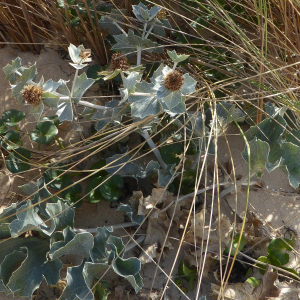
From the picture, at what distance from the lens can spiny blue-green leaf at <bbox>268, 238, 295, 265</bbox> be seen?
1.21 meters

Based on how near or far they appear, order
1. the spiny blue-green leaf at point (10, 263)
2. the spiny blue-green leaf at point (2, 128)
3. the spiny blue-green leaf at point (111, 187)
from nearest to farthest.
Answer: the spiny blue-green leaf at point (10, 263)
the spiny blue-green leaf at point (111, 187)
the spiny blue-green leaf at point (2, 128)

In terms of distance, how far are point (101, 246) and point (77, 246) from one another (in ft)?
0.30

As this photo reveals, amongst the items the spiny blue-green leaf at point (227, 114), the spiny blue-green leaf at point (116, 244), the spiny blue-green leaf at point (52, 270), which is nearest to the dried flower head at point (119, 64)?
the spiny blue-green leaf at point (227, 114)

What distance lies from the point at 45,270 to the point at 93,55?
40.6 inches

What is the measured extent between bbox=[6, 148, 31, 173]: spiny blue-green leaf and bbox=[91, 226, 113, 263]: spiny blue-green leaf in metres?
0.39

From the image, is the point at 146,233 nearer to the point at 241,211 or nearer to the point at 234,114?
the point at 241,211

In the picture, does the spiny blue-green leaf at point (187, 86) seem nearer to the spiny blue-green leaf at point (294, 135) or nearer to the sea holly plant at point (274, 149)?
the sea holly plant at point (274, 149)

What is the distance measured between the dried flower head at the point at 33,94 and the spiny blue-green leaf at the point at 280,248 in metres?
0.93

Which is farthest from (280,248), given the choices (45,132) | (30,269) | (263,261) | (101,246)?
(45,132)

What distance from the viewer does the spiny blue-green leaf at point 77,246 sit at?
3.47 ft

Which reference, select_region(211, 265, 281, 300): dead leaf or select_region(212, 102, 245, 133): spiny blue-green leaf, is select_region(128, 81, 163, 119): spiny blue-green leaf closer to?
select_region(212, 102, 245, 133): spiny blue-green leaf

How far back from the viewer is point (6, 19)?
1.60m

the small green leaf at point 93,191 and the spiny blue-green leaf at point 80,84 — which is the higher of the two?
the spiny blue-green leaf at point 80,84

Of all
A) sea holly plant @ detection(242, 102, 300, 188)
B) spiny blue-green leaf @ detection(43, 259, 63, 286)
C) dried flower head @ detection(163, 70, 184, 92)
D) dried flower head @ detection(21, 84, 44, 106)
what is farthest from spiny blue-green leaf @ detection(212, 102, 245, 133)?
Result: spiny blue-green leaf @ detection(43, 259, 63, 286)
